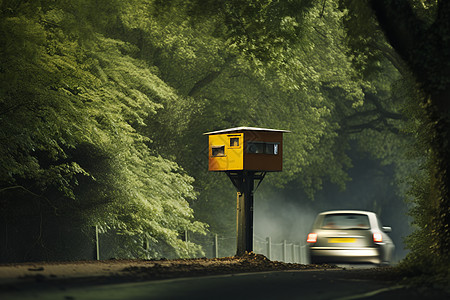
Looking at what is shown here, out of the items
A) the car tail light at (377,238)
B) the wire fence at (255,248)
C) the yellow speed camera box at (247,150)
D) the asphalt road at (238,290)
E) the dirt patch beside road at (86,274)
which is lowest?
the wire fence at (255,248)

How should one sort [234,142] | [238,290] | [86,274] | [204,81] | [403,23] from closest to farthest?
1. [238,290]
2. [86,274]
3. [403,23]
4. [234,142]
5. [204,81]

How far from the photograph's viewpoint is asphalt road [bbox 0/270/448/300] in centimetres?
912

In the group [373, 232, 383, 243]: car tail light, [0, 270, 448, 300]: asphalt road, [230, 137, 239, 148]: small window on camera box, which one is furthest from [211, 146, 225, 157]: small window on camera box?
[0, 270, 448, 300]: asphalt road

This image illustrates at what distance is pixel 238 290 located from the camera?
10344 mm

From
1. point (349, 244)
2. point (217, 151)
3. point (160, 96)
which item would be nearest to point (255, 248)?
point (160, 96)

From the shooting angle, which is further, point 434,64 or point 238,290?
point 434,64

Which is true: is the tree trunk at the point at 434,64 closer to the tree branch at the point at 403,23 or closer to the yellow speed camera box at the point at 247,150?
the tree branch at the point at 403,23

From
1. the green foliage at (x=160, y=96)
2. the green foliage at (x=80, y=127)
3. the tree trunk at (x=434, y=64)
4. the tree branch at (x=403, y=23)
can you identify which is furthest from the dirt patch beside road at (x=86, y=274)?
the green foliage at (x=80, y=127)

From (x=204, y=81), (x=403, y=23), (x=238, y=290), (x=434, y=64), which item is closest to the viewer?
(x=238, y=290)

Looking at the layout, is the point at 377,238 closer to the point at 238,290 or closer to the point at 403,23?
the point at 403,23

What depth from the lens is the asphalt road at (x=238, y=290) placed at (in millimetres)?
9117

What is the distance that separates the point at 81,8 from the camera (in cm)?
2058

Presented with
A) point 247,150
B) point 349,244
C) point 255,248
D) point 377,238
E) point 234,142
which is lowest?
point 255,248

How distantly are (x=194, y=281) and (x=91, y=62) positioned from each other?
39.4ft
